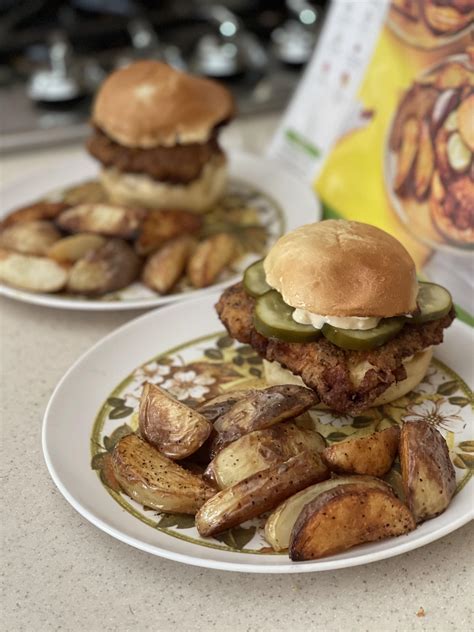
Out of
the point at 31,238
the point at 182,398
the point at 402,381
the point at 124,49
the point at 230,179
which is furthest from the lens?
the point at 124,49

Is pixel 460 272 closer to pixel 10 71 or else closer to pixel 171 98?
pixel 171 98

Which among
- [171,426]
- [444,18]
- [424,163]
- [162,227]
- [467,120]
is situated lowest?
[162,227]

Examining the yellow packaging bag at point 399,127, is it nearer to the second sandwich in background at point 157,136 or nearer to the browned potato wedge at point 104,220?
the second sandwich in background at point 157,136

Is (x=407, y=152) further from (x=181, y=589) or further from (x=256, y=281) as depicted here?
(x=181, y=589)

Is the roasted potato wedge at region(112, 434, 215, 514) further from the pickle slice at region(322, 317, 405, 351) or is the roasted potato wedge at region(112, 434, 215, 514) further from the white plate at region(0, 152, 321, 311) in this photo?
the white plate at region(0, 152, 321, 311)

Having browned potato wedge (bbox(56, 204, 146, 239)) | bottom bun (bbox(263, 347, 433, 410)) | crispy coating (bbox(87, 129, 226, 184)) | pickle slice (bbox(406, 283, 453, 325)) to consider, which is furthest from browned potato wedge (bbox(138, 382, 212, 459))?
crispy coating (bbox(87, 129, 226, 184))

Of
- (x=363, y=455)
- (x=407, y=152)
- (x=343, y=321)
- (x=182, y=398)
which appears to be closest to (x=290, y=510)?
(x=363, y=455)

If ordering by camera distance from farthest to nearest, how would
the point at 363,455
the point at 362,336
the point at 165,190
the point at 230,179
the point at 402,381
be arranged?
the point at 230,179 < the point at 165,190 < the point at 402,381 < the point at 362,336 < the point at 363,455
